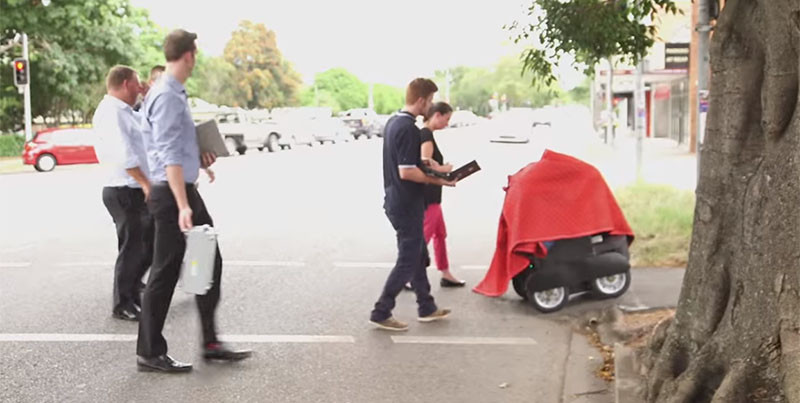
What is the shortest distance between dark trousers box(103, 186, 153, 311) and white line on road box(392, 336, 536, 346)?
212 cm

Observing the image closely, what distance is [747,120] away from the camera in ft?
14.3

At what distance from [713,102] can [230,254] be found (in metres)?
6.51

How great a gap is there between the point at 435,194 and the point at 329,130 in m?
39.2

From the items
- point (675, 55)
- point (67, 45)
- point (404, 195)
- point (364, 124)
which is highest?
point (67, 45)

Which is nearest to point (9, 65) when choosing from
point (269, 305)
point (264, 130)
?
point (264, 130)

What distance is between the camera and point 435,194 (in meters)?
7.93

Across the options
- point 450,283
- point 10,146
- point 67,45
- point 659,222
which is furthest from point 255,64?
point 450,283

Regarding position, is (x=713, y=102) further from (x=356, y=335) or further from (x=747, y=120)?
(x=356, y=335)

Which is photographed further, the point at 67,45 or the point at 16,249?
the point at 67,45

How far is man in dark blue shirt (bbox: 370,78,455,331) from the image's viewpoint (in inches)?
253

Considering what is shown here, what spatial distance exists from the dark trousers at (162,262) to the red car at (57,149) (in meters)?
21.6

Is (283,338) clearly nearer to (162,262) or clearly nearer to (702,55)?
(162,262)

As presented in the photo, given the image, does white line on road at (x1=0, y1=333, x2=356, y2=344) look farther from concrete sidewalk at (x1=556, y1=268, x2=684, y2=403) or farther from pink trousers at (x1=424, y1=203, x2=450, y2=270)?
pink trousers at (x1=424, y1=203, x2=450, y2=270)

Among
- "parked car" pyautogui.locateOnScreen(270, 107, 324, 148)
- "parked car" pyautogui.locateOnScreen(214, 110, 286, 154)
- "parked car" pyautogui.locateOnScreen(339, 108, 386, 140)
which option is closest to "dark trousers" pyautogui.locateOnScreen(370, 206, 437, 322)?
"parked car" pyautogui.locateOnScreen(214, 110, 286, 154)
